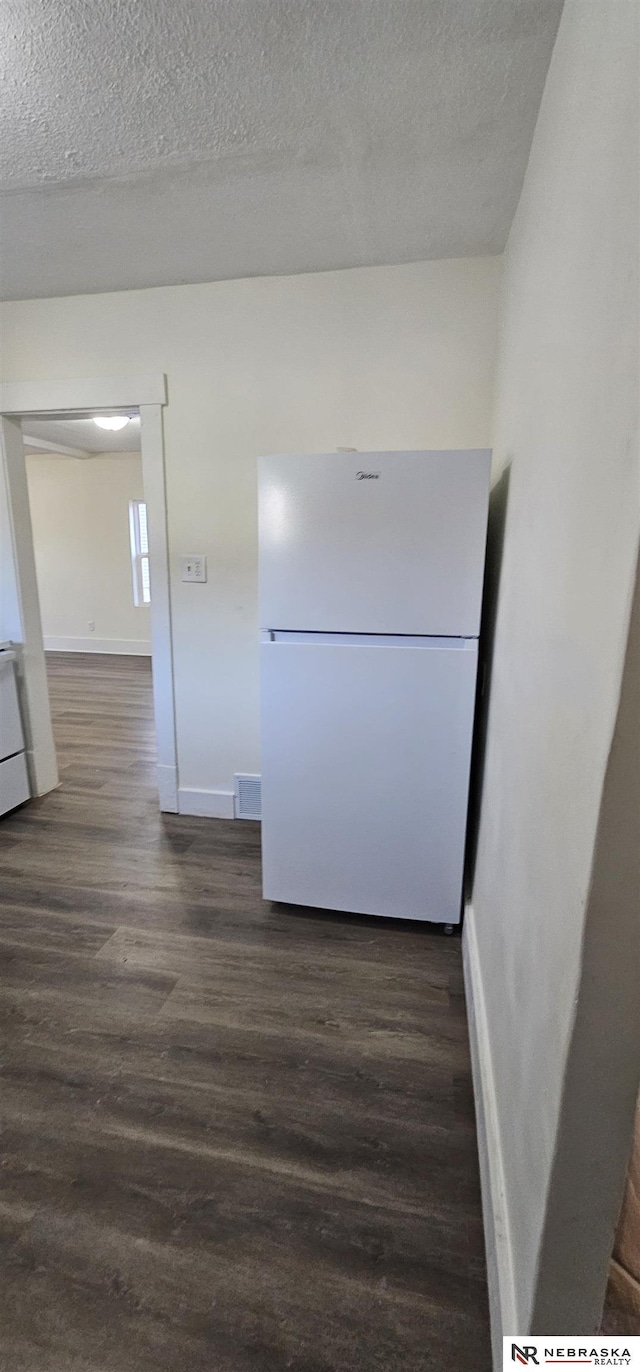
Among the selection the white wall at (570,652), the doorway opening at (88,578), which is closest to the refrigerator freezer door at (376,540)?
the white wall at (570,652)

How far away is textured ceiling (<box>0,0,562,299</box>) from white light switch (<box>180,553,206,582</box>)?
1075mm

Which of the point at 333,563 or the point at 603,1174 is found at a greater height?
the point at 333,563

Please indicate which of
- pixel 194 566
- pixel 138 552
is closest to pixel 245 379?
pixel 194 566

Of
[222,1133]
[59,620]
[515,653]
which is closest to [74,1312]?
[222,1133]

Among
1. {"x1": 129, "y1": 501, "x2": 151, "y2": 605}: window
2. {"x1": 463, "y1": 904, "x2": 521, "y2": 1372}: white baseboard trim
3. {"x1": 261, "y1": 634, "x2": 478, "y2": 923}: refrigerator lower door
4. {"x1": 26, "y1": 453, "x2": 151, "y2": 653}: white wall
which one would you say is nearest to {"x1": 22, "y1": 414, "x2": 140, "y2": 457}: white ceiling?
{"x1": 26, "y1": 453, "x2": 151, "y2": 653}: white wall

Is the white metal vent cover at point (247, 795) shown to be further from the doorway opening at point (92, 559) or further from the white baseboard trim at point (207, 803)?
the doorway opening at point (92, 559)

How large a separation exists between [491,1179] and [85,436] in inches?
223

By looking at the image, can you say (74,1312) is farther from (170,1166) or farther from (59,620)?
(59,620)

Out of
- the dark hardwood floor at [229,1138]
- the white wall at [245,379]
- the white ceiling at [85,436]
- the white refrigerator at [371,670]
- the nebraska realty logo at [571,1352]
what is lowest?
the dark hardwood floor at [229,1138]

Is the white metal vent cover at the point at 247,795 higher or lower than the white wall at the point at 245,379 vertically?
lower

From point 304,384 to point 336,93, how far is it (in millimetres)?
923

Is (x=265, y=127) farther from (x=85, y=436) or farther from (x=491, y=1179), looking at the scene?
(x=85, y=436)

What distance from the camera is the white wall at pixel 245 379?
201 centimetres

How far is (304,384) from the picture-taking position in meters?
2.15
